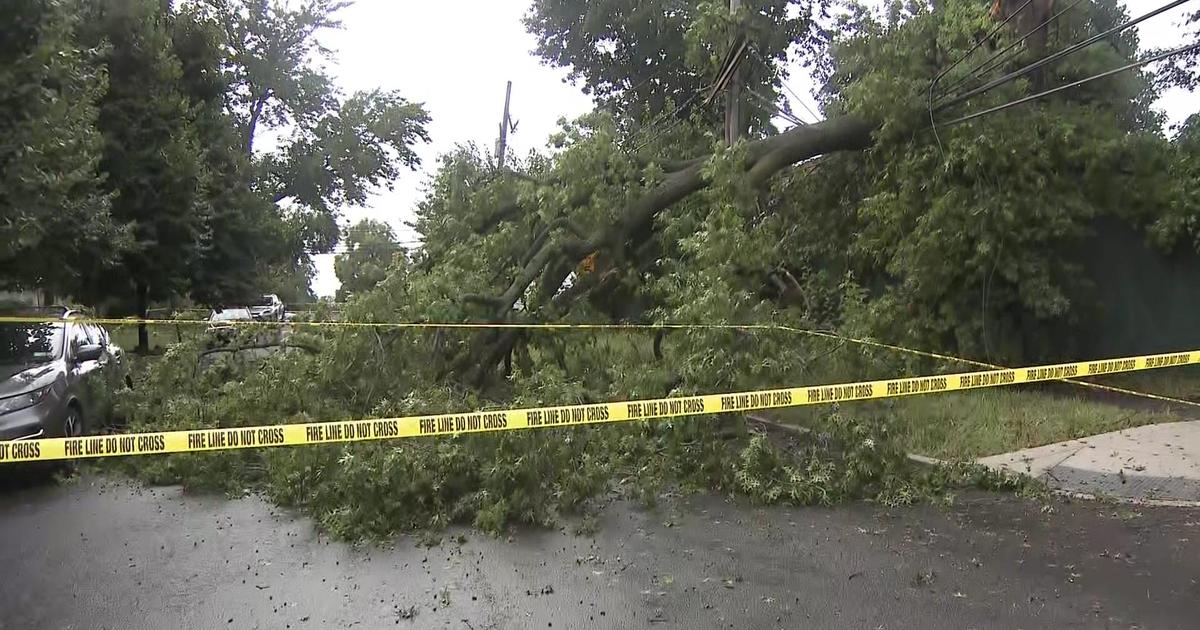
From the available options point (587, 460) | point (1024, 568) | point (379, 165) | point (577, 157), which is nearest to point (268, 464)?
point (587, 460)

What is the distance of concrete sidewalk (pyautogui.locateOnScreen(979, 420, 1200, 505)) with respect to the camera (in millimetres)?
6938

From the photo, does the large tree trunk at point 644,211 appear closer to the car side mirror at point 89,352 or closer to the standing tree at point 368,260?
the standing tree at point 368,260

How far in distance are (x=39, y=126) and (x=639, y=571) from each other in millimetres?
6671

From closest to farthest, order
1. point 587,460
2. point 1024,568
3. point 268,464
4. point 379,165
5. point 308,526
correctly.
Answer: point 1024,568
point 308,526
point 587,460
point 268,464
point 379,165

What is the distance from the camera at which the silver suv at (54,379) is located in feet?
23.9

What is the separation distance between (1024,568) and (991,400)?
16.7 ft

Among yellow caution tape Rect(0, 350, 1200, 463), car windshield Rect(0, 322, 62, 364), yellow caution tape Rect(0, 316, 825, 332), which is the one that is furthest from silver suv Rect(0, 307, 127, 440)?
yellow caution tape Rect(0, 350, 1200, 463)

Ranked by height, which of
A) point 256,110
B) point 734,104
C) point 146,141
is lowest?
point 734,104

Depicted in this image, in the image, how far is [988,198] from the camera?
9969mm

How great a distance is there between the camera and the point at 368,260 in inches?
472

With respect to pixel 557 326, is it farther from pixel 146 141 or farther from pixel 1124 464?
pixel 146 141

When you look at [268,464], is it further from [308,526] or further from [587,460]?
[587,460]

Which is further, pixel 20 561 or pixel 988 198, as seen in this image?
pixel 988 198

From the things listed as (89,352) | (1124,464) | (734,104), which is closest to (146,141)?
(89,352)
